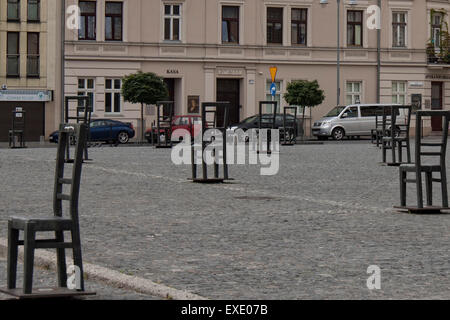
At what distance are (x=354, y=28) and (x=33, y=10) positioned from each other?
1796 cm

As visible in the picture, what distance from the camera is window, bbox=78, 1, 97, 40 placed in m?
55.7

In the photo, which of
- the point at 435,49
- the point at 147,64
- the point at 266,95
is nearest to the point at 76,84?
the point at 147,64

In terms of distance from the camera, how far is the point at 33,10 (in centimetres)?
5491

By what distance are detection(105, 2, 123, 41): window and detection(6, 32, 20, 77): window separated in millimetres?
4589

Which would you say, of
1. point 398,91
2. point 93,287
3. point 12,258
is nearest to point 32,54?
point 398,91

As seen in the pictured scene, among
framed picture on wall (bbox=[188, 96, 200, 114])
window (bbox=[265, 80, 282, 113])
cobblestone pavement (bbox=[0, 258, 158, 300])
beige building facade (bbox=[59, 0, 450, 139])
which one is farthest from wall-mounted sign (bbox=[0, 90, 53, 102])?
cobblestone pavement (bbox=[0, 258, 158, 300])

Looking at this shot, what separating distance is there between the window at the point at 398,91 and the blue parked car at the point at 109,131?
1788 centimetres

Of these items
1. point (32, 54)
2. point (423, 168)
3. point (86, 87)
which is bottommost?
point (423, 168)

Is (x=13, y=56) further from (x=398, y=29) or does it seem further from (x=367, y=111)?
(x=398, y=29)

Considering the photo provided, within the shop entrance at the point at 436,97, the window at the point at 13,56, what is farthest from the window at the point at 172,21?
the shop entrance at the point at 436,97

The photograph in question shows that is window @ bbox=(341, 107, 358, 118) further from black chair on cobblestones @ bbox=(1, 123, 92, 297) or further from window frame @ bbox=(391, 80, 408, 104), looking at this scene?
black chair on cobblestones @ bbox=(1, 123, 92, 297)

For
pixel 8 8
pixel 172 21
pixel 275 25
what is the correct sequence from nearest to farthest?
pixel 8 8 → pixel 172 21 → pixel 275 25

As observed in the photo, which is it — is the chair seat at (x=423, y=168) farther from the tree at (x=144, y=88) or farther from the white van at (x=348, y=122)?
the white van at (x=348, y=122)
